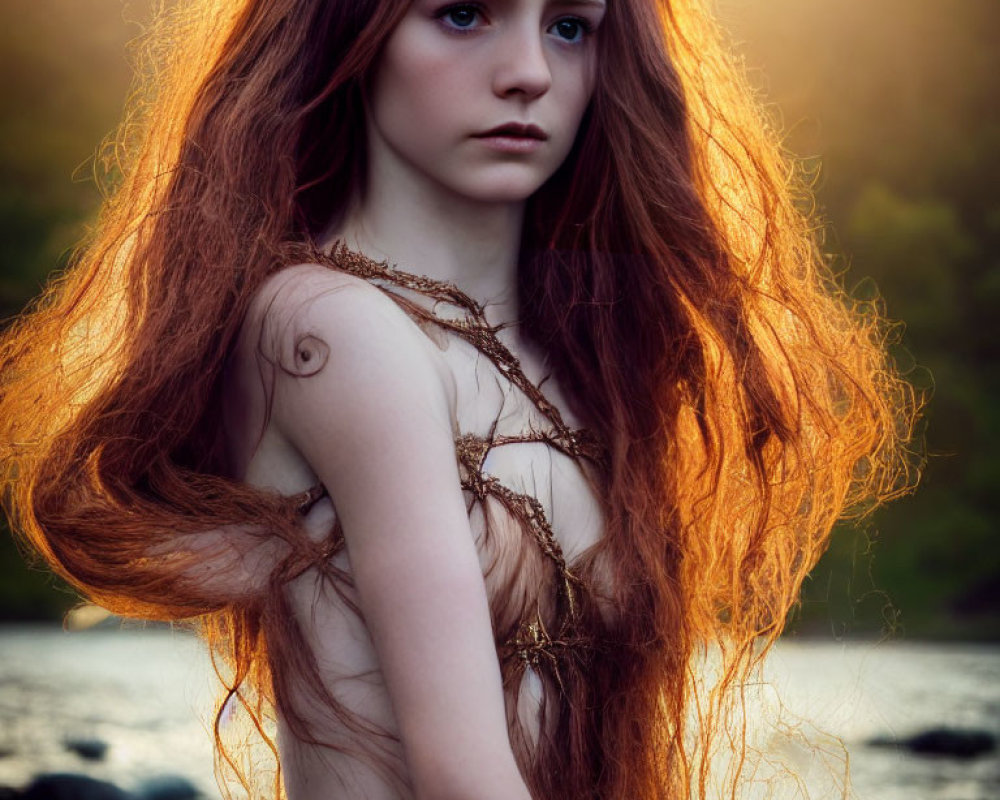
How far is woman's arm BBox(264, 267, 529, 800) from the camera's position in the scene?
105 cm

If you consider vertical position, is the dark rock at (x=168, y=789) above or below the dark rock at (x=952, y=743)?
below

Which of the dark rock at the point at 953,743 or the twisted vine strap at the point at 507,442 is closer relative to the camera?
the twisted vine strap at the point at 507,442

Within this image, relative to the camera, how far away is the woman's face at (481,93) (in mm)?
1207

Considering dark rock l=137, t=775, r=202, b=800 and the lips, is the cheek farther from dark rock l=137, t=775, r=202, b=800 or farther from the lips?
dark rock l=137, t=775, r=202, b=800

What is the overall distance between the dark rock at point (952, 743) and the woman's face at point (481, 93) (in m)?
1.71

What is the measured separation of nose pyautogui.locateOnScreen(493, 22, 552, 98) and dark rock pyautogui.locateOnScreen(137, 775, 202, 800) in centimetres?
174

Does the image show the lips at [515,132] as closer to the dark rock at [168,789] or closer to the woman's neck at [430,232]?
the woman's neck at [430,232]

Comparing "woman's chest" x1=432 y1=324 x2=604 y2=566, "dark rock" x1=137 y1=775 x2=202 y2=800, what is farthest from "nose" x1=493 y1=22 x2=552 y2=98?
"dark rock" x1=137 y1=775 x2=202 y2=800

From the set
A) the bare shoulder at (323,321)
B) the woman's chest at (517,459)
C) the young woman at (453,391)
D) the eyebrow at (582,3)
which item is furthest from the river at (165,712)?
the eyebrow at (582,3)

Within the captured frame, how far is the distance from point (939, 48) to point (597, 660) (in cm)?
272

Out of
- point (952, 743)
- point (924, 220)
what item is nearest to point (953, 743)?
point (952, 743)

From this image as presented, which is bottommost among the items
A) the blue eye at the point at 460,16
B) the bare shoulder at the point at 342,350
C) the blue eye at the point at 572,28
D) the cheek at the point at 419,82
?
the bare shoulder at the point at 342,350

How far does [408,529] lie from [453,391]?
0.17 m

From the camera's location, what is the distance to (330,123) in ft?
4.30
